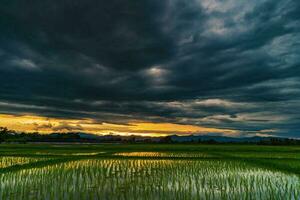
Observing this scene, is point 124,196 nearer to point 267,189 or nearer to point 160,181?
point 160,181

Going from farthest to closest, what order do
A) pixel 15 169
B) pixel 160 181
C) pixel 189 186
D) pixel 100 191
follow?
pixel 15 169 → pixel 160 181 → pixel 189 186 → pixel 100 191

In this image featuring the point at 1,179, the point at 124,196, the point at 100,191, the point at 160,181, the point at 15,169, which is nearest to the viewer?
the point at 124,196

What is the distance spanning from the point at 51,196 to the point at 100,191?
3.97ft

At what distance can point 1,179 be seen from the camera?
809 cm

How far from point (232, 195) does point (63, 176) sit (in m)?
5.86

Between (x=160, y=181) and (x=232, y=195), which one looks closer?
(x=232, y=195)

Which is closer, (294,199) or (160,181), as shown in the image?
(294,199)

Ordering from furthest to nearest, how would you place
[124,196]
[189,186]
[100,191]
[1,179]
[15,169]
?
[15,169], [1,179], [189,186], [100,191], [124,196]

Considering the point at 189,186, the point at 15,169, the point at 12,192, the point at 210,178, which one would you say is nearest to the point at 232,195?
the point at 189,186

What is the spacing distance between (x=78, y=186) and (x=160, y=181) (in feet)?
8.37

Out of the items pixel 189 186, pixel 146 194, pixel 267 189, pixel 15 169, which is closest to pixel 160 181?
pixel 189 186

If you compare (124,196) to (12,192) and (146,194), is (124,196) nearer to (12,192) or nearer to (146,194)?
(146,194)

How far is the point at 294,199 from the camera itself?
5918mm

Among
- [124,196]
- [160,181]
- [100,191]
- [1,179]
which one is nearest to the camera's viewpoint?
[124,196]
